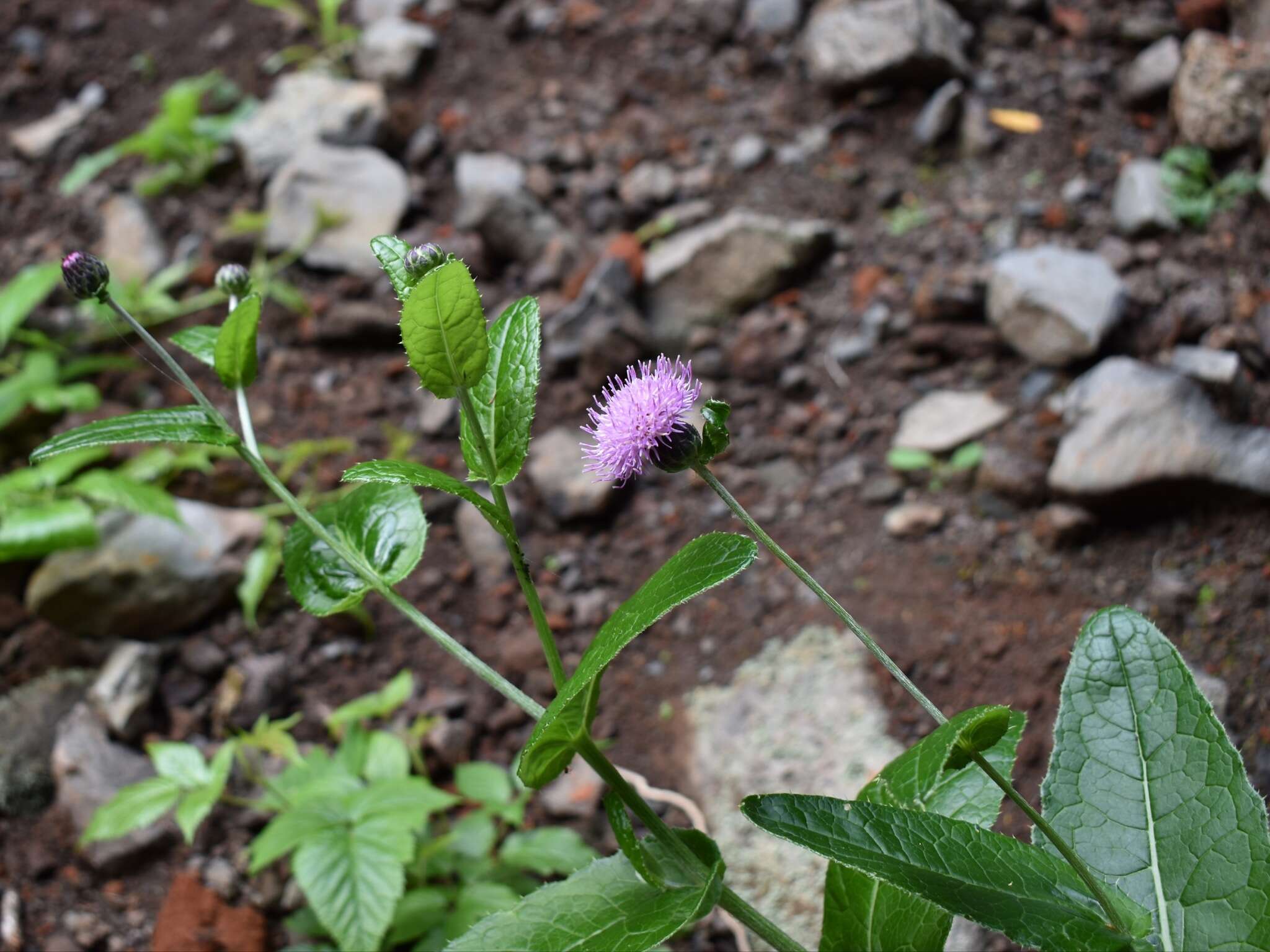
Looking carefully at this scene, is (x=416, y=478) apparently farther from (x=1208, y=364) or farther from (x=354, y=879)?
(x=1208, y=364)

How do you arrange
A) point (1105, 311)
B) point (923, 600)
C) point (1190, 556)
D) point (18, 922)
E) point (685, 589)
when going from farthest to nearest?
point (1105, 311), point (923, 600), point (1190, 556), point (18, 922), point (685, 589)

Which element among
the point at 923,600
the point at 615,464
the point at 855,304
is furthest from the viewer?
the point at 855,304

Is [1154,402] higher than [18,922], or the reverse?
[1154,402]

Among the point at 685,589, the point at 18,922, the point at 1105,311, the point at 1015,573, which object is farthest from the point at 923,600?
the point at 18,922

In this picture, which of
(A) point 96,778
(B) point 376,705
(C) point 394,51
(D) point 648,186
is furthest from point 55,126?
(B) point 376,705

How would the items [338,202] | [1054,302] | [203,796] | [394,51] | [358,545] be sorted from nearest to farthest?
[358,545], [203,796], [1054,302], [338,202], [394,51]

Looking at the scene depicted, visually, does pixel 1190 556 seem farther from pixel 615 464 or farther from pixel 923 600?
pixel 615 464

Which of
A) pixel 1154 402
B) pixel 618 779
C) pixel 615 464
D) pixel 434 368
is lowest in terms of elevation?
pixel 1154 402
